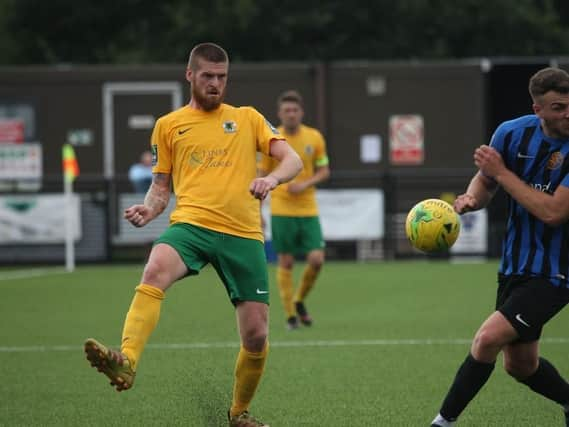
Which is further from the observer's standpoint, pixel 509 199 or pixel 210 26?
pixel 210 26

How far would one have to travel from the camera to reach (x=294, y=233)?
13.6 metres

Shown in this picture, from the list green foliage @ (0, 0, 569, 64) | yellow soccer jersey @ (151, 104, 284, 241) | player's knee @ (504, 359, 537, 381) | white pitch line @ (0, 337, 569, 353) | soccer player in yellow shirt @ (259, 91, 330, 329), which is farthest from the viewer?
green foliage @ (0, 0, 569, 64)

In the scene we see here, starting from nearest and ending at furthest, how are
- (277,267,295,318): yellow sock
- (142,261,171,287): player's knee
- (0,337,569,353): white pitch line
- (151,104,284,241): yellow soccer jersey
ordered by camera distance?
(142,261,171,287): player's knee < (151,104,284,241): yellow soccer jersey < (0,337,569,353): white pitch line < (277,267,295,318): yellow sock

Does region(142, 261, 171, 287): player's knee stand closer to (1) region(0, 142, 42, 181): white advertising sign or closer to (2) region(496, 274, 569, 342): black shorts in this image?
(2) region(496, 274, 569, 342): black shorts

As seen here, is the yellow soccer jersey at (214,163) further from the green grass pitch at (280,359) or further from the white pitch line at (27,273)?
the white pitch line at (27,273)

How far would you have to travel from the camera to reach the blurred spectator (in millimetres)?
23000

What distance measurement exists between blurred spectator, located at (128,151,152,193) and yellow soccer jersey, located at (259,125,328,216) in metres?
9.23

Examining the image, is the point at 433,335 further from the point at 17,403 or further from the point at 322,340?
the point at 17,403

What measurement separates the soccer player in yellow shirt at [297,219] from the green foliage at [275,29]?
2281 centimetres

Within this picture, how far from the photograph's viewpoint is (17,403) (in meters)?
8.62

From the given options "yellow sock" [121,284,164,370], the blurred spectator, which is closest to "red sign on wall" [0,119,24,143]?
the blurred spectator

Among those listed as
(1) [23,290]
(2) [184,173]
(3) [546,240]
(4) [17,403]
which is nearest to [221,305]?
(1) [23,290]

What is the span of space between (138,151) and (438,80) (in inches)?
242

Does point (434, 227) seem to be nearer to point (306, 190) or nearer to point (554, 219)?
point (554, 219)
